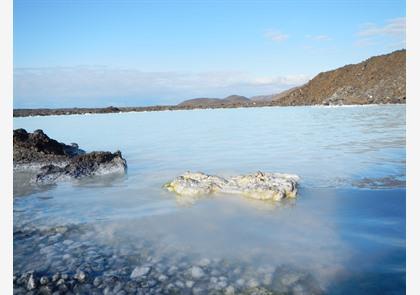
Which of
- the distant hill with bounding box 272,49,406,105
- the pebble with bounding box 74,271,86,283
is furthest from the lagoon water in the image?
the distant hill with bounding box 272,49,406,105

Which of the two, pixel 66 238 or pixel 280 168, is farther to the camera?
pixel 280 168

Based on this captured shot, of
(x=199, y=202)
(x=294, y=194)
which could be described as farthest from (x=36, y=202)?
(x=294, y=194)

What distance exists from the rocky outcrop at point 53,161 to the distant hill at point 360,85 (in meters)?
35.6

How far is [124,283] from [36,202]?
330 centimetres

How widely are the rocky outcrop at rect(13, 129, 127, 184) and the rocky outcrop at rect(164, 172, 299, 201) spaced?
2.13 meters

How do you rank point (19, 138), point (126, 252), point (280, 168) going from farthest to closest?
point (19, 138)
point (280, 168)
point (126, 252)

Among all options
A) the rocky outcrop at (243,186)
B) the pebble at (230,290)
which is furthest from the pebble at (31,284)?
the rocky outcrop at (243,186)

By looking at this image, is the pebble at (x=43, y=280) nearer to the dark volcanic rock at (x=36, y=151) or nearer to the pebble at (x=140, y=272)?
the pebble at (x=140, y=272)

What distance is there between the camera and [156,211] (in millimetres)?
5242

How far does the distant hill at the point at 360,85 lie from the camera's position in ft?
140

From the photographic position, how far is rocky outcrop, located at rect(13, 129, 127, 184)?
7.45 m

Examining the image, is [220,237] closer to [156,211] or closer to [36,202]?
[156,211]

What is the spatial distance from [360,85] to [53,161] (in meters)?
48.2
